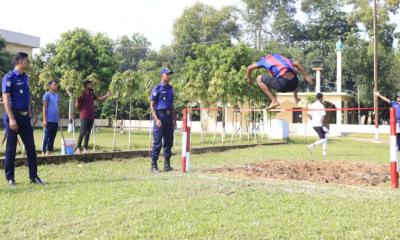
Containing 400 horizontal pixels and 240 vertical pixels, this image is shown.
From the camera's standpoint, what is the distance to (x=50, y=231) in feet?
15.7

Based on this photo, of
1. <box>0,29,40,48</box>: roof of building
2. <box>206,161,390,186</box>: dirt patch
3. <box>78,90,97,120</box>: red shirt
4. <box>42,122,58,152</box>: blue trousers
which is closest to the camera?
<box>206,161,390,186</box>: dirt patch

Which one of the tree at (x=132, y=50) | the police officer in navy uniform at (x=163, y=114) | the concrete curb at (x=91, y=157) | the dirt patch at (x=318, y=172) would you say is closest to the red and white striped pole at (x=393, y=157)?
the dirt patch at (x=318, y=172)

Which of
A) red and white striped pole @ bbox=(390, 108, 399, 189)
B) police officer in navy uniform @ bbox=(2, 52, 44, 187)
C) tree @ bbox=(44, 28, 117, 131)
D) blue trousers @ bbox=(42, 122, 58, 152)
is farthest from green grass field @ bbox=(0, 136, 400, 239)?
tree @ bbox=(44, 28, 117, 131)

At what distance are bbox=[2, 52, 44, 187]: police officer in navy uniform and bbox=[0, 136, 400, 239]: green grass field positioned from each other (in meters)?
0.42

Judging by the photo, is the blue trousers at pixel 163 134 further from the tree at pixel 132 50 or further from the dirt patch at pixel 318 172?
the tree at pixel 132 50

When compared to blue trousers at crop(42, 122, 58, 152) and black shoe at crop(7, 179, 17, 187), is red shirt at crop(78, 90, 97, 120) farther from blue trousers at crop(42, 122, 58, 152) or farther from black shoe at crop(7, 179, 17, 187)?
black shoe at crop(7, 179, 17, 187)

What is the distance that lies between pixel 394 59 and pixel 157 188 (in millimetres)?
44279

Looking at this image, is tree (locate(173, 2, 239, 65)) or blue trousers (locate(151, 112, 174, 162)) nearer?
blue trousers (locate(151, 112, 174, 162))

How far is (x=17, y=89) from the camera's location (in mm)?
7766

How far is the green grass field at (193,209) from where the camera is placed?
15.4ft

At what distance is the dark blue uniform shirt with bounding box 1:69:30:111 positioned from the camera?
7.65 m

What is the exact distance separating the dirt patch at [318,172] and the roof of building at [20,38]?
35.7 metres

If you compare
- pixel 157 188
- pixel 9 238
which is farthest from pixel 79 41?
pixel 9 238

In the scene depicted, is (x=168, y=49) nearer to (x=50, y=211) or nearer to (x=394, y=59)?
(x=394, y=59)
